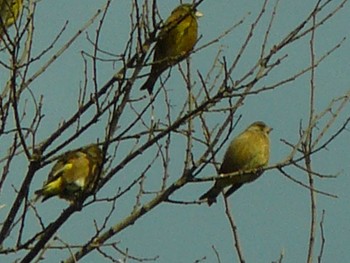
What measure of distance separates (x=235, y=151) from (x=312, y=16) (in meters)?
2.14

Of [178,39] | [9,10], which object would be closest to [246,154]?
[178,39]

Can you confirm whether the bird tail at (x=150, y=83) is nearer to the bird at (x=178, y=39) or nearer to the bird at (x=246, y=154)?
the bird at (x=178, y=39)

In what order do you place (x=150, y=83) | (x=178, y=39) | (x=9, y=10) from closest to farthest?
(x=9, y=10) < (x=150, y=83) < (x=178, y=39)

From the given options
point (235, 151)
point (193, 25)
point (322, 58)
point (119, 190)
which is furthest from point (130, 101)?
point (235, 151)

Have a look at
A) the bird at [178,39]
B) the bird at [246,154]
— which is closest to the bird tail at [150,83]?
the bird at [178,39]

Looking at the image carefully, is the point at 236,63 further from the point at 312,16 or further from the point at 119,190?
the point at 119,190

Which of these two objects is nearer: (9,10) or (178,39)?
(9,10)

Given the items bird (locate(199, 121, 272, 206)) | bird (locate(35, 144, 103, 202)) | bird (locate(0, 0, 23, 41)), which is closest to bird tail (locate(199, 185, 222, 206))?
bird (locate(199, 121, 272, 206))

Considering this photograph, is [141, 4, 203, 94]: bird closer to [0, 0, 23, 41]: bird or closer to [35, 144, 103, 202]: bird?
[35, 144, 103, 202]: bird

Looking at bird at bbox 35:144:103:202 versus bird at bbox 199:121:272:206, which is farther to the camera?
bird at bbox 199:121:272:206

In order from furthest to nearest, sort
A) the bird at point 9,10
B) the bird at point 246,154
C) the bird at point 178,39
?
1. the bird at point 246,154
2. the bird at point 178,39
3. the bird at point 9,10

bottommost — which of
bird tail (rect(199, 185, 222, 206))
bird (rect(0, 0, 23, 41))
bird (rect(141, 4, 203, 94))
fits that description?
bird tail (rect(199, 185, 222, 206))

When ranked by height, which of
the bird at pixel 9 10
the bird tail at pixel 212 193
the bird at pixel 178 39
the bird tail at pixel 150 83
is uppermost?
the bird at pixel 178 39

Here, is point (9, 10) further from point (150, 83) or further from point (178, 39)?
point (178, 39)
